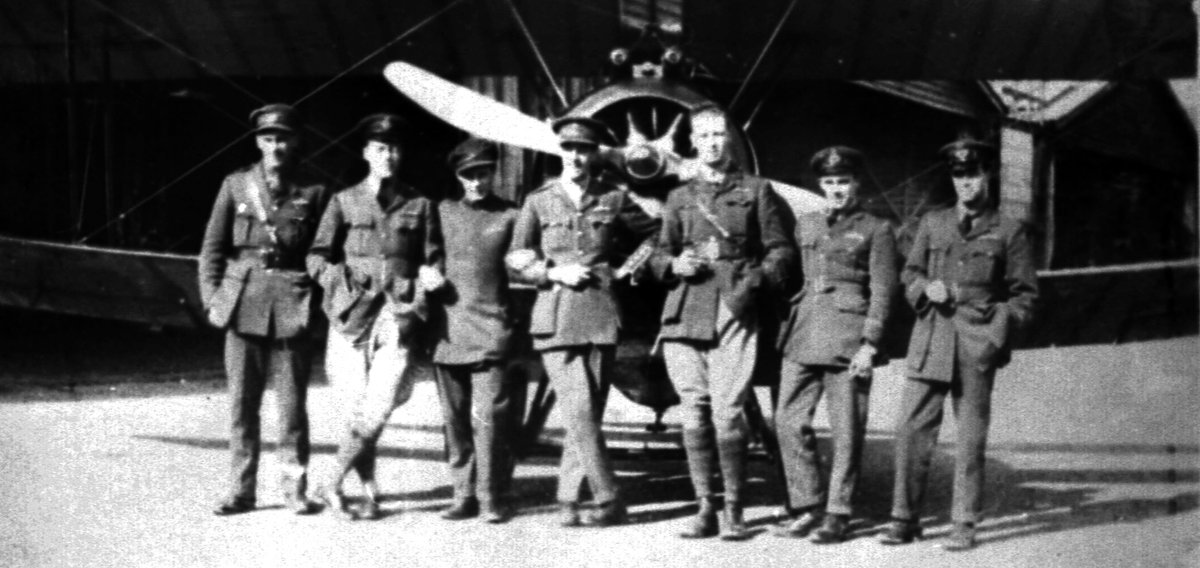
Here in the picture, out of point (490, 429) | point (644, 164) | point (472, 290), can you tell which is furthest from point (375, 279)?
point (644, 164)

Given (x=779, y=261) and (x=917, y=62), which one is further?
(x=917, y=62)

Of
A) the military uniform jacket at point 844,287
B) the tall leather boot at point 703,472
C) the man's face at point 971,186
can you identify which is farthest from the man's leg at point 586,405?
the man's face at point 971,186

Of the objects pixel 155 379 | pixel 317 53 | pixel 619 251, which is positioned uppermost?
pixel 317 53

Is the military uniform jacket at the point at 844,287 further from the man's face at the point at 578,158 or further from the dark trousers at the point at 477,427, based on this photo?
the dark trousers at the point at 477,427

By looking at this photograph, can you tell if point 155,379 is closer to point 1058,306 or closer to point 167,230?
point 167,230

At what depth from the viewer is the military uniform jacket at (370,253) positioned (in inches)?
160

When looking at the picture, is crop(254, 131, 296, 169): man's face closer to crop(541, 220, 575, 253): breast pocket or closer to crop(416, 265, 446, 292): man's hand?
crop(416, 265, 446, 292): man's hand

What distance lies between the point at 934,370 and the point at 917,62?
1.53 meters

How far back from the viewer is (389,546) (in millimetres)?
4008

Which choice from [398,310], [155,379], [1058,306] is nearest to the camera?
[398,310]

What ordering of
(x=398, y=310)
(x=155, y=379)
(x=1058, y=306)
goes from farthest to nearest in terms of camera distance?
1. (x=155, y=379)
2. (x=1058, y=306)
3. (x=398, y=310)

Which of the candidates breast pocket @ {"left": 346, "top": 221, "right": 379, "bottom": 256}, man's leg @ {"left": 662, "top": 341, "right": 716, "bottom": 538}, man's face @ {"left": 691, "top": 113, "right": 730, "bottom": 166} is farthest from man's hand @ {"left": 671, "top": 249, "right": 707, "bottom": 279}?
breast pocket @ {"left": 346, "top": 221, "right": 379, "bottom": 256}

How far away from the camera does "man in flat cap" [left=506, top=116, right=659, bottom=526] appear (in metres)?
3.96

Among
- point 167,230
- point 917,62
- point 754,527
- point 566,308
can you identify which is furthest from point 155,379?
point 917,62
